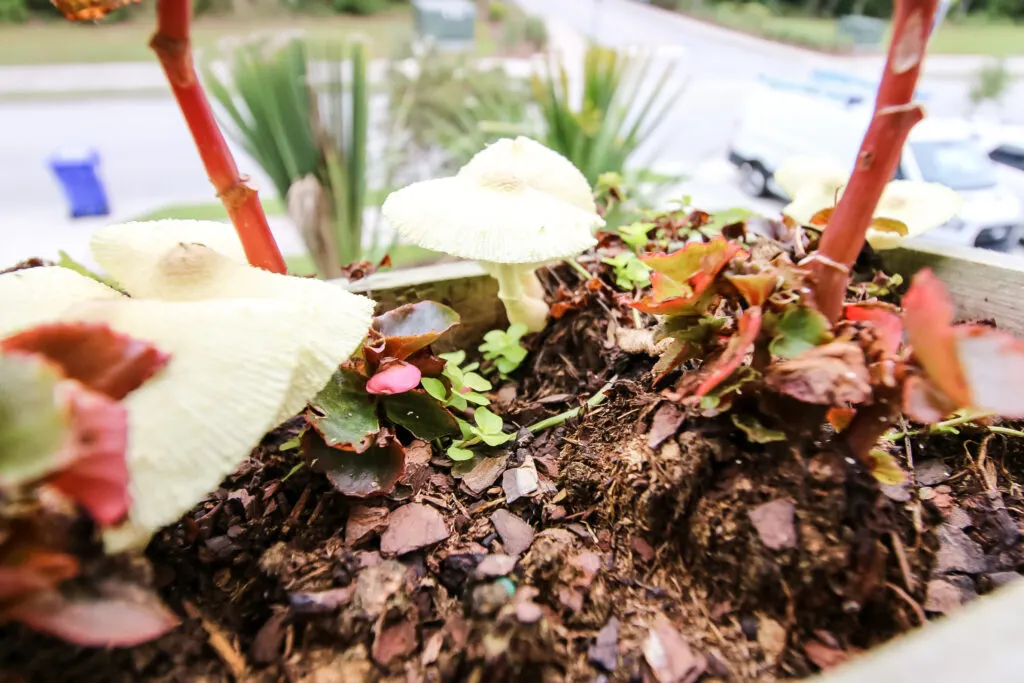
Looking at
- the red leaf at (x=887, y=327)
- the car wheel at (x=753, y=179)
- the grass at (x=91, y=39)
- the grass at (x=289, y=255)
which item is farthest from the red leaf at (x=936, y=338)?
the grass at (x=91, y=39)

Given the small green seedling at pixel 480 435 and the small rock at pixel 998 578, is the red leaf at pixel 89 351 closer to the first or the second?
the small green seedling at pixel 480 435

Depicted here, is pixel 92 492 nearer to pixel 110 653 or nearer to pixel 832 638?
pixel 110 653

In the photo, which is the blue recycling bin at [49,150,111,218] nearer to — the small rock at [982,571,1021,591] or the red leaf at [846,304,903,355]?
the red leaf at [846,304,903,355]

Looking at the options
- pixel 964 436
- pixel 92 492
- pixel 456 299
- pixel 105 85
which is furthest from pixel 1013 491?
pixel 105 85

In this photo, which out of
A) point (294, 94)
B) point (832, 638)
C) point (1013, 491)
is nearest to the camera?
point (832, 638)

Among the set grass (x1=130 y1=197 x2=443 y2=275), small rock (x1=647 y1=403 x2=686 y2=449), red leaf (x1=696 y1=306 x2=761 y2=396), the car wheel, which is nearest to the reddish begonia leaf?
red leaf (x1=696 y1=306 x2=761 y2=396)

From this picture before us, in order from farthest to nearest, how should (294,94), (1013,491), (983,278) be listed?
(294,94), (983,278), (1013,491)
